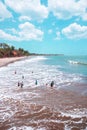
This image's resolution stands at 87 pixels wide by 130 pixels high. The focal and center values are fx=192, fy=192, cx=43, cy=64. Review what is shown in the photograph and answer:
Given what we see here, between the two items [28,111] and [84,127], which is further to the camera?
[28,111]

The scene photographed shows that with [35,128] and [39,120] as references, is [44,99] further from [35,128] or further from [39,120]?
[35,128]

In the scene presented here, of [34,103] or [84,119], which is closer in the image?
[84,119]

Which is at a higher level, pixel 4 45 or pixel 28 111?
pixel 4 45

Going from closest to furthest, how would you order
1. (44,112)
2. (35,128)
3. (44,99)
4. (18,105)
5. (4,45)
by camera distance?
(35,128)
(44,112)
(18,105)
(44,99)
(4,45)

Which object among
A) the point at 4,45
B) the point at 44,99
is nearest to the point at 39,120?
the point at 44,99

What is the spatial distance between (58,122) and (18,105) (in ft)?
22.4

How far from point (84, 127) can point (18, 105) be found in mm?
9017

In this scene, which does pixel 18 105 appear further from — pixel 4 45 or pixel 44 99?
pixel 4 45

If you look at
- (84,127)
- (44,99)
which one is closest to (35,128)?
(84,127)

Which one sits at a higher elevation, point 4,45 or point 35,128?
point 4,45

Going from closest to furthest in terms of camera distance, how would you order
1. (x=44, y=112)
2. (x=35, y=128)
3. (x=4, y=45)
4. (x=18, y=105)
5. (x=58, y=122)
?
(x=35, y=128) < (x=58, y=122) < (x=44, y=112) < (x=18, y=105) < (x=4, y=45)

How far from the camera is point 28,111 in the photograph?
65.3ft

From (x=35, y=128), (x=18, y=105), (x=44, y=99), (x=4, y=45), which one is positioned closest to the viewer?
(x=35, y=128)

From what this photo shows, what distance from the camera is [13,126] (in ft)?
51.9
